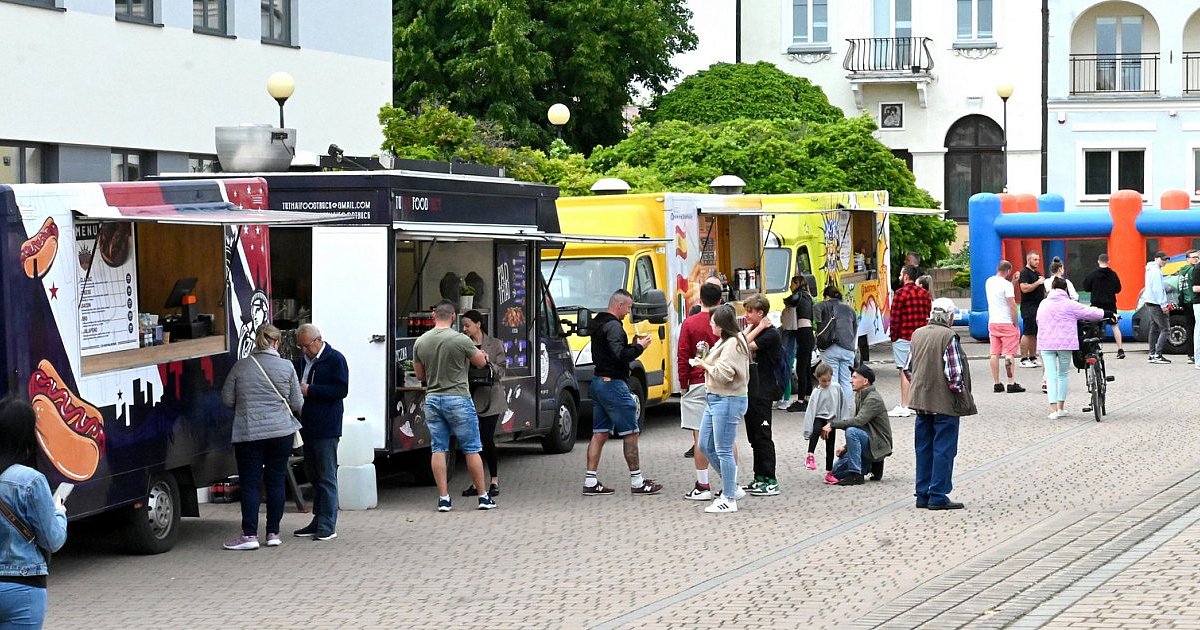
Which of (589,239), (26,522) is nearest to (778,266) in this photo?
(589,239)

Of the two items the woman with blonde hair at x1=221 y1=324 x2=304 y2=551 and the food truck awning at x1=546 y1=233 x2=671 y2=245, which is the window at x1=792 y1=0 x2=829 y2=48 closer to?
the food truck awning at x1=546 y1=233 x2=671 y2=245

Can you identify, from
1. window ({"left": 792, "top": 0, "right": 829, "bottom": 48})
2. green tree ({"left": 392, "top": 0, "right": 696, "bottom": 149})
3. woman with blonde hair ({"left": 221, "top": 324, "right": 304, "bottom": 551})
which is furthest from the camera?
window ({"left": 792, "top": 0, "right": 829, "bottom": 48})

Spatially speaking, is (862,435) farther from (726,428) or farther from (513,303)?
(513,303)

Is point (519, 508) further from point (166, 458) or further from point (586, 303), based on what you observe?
point (586, 303)

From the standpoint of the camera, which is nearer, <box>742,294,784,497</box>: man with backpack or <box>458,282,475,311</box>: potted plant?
<box>742,294,784,497</box>: man with backpack

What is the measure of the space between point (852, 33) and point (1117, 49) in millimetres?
7357

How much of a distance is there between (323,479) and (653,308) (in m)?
6.50

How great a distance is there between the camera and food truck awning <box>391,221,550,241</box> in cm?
1419

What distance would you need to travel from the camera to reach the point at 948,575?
34.8 feet

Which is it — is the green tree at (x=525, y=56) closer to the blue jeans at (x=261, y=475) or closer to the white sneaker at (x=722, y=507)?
the white sneaker at (x=722, y=507)

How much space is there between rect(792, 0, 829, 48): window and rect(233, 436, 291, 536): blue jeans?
39.1 meters

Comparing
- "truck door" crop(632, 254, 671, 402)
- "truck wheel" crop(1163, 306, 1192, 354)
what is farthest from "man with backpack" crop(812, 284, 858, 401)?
"truck wheel" crop(1163, 306, 1192, 354)

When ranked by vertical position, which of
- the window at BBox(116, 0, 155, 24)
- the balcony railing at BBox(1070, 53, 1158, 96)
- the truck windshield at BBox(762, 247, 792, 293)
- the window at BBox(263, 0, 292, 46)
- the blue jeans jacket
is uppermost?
the balcony railing at BBox(1070, 53, 1158, 96)

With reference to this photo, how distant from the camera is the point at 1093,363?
19766mm
